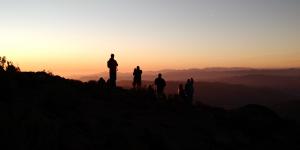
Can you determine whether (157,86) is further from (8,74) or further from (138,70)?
(8,74)

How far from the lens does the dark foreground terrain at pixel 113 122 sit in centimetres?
1573

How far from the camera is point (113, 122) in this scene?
774 inches

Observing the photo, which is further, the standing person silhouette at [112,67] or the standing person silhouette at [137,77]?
the standing person silhouette at [137,77]

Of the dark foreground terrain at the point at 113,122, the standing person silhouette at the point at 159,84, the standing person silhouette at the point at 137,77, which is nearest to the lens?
the dark foreground terrain at the point at 113,122

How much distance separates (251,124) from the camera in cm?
2845


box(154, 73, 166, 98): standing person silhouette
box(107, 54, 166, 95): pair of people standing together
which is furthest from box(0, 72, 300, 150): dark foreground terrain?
box(154, 73, 166, 98): standing person silhouette

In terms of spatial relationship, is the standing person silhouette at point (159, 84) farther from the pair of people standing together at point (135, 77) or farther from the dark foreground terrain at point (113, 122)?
the dark foreground terrain at point (113, 122)

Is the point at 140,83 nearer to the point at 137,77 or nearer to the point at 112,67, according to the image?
the point at 137,77

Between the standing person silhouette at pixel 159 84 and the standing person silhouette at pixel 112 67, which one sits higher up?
the standing person silhouette at pixel 112 67

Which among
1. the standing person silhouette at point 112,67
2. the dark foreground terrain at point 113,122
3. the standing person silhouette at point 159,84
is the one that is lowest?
the dark foreground terrain at point 113,122

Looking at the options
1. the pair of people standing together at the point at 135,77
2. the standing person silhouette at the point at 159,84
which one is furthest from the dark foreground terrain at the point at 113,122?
the standing person silhouette at the point at 159,84

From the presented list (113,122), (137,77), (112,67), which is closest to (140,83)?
(137,77)

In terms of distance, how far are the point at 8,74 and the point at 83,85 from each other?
211 inches

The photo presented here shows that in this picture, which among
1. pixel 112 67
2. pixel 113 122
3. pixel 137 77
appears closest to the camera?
pixel 113 122
